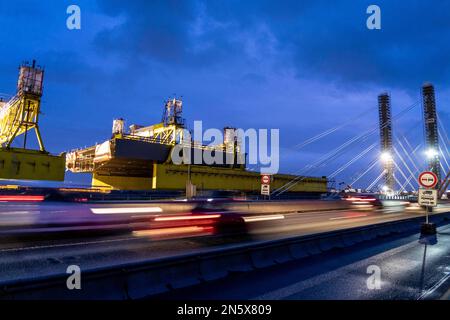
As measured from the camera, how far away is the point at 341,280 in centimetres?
673

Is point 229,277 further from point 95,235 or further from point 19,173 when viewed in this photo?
point 19,173

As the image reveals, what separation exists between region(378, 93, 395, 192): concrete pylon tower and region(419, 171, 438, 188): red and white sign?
54983mm

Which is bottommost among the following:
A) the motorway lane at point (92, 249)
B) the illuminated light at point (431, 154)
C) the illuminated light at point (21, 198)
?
the motorway lane at point (92, 249)

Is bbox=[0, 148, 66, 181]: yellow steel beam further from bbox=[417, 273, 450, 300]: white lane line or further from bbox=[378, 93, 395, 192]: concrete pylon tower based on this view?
bbox=[378, 93, 395, 192]: concrete pylon tower

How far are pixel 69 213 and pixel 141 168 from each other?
1016 inches

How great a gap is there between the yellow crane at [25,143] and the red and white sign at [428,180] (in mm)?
27279

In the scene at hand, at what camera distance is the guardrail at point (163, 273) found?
4.40m

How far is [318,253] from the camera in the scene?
31.0 feet

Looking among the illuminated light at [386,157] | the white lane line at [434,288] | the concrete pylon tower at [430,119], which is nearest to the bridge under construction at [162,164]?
the white lane line at [434,288]

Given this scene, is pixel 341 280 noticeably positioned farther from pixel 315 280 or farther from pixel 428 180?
pixel 428 180

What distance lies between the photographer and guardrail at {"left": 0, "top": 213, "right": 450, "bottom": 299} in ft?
14.4

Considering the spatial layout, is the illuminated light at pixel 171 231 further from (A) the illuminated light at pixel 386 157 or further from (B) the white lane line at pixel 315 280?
(A) the illuminated light at pixel 386 157

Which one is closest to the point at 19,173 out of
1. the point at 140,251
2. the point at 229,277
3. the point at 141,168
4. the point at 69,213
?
the point at 141,168

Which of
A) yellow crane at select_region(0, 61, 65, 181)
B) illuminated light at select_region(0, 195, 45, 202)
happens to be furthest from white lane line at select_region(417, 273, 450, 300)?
yellow crane at select_region(0, 61, 65, 181)
